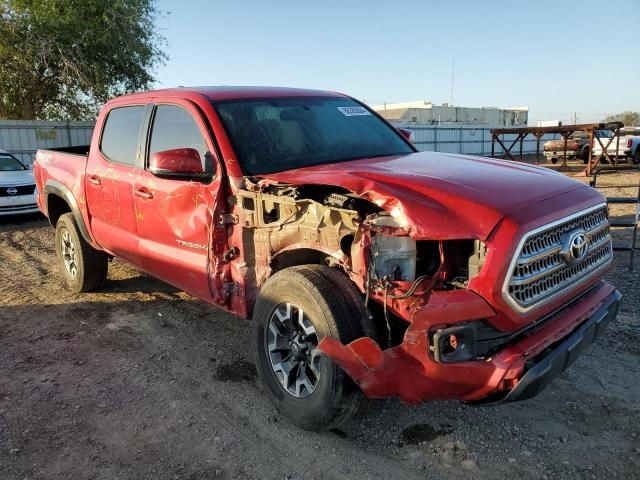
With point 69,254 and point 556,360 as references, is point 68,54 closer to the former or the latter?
point 69,254

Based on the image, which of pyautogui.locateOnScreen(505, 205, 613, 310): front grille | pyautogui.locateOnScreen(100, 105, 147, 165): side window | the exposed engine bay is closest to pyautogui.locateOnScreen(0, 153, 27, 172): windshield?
pyautogui.locateOnScreen(100, 105, 147, 165): side window

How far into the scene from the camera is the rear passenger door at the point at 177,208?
3.65 metres

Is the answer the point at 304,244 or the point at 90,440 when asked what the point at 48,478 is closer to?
the point at 90,440

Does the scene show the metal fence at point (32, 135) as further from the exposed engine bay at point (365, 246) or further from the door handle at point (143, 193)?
the exposed engine bay at point (365, 246)

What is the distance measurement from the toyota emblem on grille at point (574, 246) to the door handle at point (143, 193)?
297 centimetres

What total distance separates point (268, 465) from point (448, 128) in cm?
2658

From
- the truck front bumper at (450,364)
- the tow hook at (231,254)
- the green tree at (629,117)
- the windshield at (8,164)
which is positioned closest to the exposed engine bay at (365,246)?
the truck front bumper at (450,364)

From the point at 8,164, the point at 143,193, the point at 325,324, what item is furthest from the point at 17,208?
the point at 325,324

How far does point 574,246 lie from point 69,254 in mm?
5315

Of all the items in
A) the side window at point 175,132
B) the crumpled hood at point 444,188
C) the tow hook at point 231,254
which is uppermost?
the side window at point 175,132

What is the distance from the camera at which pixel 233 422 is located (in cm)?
327

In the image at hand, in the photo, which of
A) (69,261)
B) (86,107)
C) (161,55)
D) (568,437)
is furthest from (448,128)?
(568,437)

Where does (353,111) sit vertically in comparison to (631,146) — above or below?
above

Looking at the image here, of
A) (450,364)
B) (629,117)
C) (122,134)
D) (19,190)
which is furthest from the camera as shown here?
(629,117)
